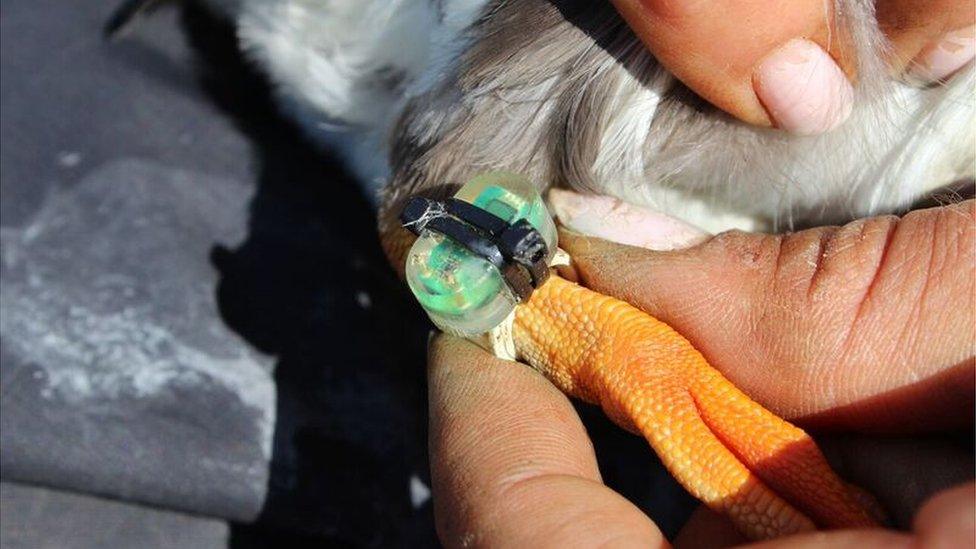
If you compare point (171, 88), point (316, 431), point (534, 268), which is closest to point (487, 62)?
point (534, 268)

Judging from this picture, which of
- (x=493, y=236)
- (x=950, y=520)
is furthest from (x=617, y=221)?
(x=950, y=520)

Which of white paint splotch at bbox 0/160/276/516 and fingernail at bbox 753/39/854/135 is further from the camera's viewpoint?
white paint splotch at bbox 0/160/276/516

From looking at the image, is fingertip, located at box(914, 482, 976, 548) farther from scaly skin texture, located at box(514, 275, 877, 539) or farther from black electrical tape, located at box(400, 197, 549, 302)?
black electrical tape, located at box(400, 197, 549, 302)

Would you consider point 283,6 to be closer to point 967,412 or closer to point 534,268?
point 534,268

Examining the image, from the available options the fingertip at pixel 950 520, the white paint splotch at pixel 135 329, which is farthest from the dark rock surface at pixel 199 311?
the fingertip at pixel 950 520

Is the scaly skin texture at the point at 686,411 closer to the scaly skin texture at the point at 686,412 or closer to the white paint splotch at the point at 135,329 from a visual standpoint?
the scaly skin texture at the point at 686,412

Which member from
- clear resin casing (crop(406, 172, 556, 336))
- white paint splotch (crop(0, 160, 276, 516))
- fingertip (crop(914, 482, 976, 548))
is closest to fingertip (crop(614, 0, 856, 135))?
clear resin casing (crop(406, 172, 556, 336))
